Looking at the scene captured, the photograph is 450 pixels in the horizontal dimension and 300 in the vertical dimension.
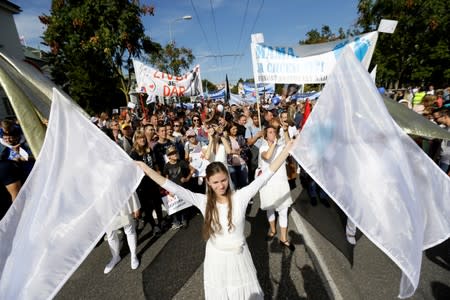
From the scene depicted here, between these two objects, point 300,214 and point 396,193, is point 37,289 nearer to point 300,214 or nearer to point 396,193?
point 396,193

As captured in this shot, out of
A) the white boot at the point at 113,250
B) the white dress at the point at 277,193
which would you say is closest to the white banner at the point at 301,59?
the white dress at the point at 277,193

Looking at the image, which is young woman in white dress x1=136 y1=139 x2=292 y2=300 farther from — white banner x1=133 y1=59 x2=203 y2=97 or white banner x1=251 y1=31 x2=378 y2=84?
white banner x1=133 y1=59 x2=203 y2=97

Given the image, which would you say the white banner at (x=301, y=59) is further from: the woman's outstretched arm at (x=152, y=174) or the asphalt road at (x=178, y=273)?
the woman's outstretched arm at (x=152, y=174)

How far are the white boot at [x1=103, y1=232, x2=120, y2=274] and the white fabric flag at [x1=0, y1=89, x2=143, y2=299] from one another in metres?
1.73

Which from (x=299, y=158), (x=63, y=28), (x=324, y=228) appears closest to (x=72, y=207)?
(x=299, y=158)

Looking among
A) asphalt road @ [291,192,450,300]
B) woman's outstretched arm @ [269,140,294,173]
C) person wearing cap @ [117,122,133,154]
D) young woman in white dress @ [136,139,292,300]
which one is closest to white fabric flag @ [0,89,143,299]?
young woman in white dress @ [136,139,292,300]

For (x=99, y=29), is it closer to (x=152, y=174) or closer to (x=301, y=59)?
(x=301, y=59)

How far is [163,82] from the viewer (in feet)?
29.6

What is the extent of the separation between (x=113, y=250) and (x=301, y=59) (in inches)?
181

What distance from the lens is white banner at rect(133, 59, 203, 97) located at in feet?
28.9

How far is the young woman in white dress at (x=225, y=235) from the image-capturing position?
201 cm

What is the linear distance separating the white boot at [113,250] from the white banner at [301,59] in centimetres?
417

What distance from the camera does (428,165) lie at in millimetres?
2018

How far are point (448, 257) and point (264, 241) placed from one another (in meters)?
2.33
